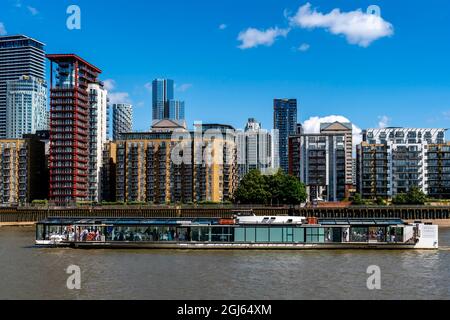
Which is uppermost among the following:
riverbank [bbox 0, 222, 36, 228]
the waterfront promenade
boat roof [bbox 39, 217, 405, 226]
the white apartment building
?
the white apartment building

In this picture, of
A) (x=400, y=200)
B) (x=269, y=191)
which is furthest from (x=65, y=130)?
(x=400, y=200)

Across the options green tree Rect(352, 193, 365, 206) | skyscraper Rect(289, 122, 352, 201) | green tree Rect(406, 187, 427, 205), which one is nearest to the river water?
green tree Rect(406, 187, 427, 205)

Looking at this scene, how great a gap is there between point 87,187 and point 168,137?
79.4ft

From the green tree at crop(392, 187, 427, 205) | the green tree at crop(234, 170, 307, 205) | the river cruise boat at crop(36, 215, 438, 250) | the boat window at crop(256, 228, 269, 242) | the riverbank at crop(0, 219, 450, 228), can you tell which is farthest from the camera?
the green tree at crop(234, 170, 307, 205)

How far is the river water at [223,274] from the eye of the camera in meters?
41.3

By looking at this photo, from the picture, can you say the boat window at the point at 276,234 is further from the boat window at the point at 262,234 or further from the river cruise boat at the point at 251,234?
the boat window at the point at 262,234

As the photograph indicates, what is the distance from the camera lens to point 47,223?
7088 centimetres

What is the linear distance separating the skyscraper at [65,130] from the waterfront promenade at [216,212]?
14.3 metres

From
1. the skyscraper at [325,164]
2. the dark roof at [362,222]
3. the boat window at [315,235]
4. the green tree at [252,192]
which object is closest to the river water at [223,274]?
the boat window at [315,235]

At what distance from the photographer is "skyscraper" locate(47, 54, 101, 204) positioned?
159 m

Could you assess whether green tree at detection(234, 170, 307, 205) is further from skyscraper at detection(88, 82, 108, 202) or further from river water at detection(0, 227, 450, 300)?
river water at detection(0, 227, 450, 300)

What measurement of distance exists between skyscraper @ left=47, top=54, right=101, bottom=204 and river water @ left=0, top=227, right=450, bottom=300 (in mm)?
94716

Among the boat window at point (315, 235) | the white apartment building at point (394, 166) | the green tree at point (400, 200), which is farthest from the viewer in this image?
the white apartment building at point (394, 166)

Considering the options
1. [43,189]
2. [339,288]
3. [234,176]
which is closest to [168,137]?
[234,176]
